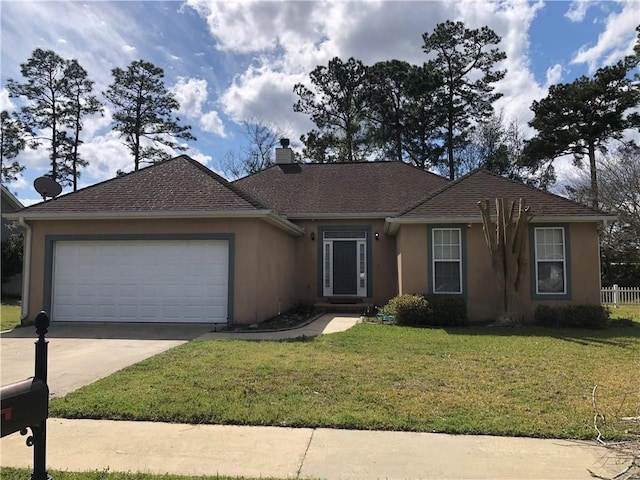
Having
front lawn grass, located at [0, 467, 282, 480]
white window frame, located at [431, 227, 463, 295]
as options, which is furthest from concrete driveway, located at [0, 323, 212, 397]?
white window frame, located at [431, 227, 463, 295]

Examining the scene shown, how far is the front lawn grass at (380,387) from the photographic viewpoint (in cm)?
476

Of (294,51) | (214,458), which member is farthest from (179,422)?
(294,51)

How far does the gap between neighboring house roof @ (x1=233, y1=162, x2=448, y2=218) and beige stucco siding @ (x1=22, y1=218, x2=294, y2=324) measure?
4.34 metres

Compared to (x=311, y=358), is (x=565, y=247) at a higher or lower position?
higher

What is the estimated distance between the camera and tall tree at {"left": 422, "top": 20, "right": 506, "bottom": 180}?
99.5ft

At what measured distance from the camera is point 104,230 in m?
12.2

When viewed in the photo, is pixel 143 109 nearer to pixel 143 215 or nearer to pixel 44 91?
pixel 44 91

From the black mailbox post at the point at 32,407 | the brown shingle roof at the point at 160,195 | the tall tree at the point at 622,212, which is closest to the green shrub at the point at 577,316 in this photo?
the brown shingle roof at the point at 160,195

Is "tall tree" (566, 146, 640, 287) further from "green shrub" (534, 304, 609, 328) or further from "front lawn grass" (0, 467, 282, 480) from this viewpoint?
"front lawn grass" (0, 467, 282, 480)

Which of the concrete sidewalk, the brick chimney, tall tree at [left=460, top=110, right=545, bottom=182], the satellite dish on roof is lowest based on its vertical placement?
the concrete sidewalk

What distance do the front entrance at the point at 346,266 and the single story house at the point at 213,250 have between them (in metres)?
2.33

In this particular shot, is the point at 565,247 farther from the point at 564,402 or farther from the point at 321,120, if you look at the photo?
the point at 321,120

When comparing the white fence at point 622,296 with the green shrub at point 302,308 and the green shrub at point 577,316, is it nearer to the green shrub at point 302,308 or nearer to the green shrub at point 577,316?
the green shrub at point 577,316

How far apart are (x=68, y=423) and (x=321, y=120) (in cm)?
3136
